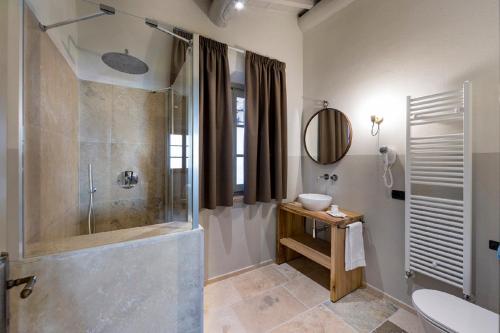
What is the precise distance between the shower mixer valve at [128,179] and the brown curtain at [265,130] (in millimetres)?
1125

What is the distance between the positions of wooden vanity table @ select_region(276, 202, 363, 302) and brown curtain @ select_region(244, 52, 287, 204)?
14.4 inches

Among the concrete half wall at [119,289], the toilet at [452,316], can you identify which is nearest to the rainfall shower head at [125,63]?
the concrete half wall at [119,289]

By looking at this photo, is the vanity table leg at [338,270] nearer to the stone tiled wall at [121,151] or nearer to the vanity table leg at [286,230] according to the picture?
the vanity table leg at [286,230]

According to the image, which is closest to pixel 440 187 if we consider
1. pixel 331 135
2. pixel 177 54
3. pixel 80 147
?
pixel 331 135

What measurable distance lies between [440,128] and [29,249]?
2695 mm

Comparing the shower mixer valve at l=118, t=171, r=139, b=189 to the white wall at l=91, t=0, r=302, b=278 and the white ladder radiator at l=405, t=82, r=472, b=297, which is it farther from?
the white ladder radiator at l=405, t=82, r=472, b=297

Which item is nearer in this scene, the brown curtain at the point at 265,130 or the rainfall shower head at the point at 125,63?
the rainfall shower head at the point at 125,63

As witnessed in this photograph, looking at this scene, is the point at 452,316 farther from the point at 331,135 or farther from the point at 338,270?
the point at 331,135

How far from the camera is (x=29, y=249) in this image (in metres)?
0.98

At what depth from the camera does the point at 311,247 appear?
91.0 inches

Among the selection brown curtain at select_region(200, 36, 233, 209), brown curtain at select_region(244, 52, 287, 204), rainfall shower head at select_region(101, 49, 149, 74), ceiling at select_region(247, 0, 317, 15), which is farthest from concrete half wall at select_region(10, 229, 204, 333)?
ceiling at select_region(247, 0, 317, 15)

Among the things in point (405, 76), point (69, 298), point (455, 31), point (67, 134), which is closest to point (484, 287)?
point (405, 76)

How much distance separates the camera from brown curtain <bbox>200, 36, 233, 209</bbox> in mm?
1999

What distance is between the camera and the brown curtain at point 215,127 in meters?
2.00
